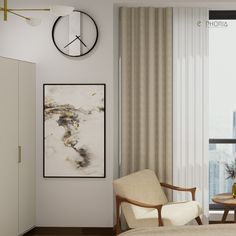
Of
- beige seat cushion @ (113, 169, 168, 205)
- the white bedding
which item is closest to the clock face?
beige seat cushion @ (113, 169, 168, 205)

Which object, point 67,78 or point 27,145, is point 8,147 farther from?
point 67,78

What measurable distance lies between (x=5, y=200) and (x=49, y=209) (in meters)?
0.78

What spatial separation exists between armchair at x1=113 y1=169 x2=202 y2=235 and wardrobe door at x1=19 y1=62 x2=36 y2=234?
3.13 feet

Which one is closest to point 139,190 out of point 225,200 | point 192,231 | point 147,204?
point 147,204

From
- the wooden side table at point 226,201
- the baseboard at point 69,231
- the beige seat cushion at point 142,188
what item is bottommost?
the baseboard at point 69,231

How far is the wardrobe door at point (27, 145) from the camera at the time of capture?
520 centimetres

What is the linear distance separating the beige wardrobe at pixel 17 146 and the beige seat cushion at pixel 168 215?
1.11 m

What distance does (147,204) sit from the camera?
16.3 feet

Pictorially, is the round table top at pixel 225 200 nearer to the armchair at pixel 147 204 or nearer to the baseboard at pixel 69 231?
the armchair at pixel 147 204

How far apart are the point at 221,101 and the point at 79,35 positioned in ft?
6.05

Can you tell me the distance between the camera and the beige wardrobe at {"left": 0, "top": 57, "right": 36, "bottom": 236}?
4852 mm

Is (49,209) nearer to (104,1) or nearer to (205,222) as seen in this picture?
(205,222)

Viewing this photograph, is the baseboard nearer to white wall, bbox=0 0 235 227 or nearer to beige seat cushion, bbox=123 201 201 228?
white wall, bbox=0 0 235 227

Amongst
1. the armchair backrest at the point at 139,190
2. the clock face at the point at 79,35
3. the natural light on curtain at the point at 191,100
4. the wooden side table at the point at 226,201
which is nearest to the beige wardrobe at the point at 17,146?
the clock face at the point at 79,35
